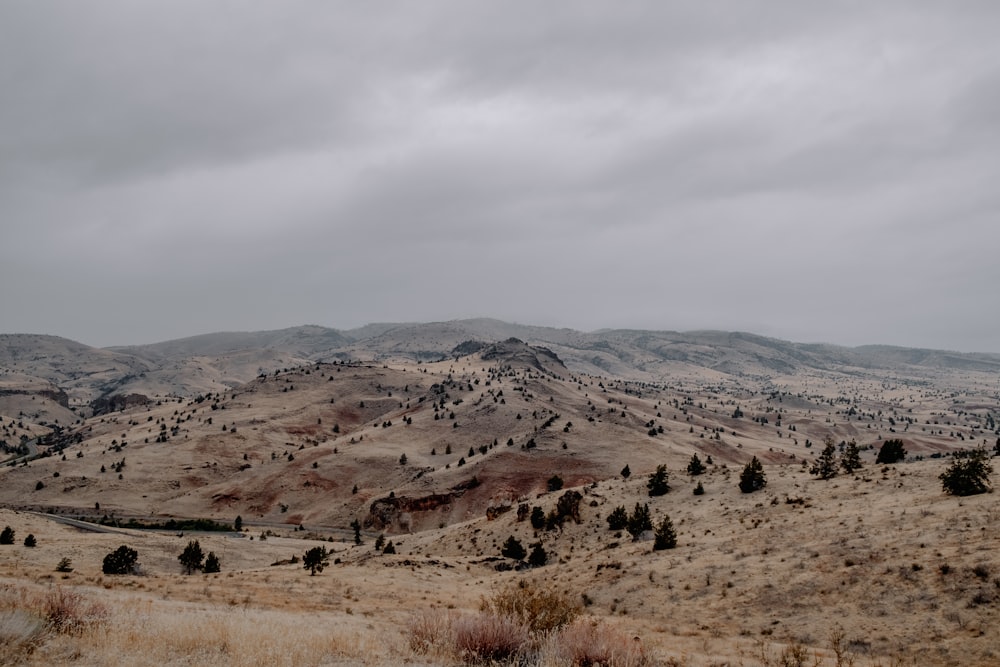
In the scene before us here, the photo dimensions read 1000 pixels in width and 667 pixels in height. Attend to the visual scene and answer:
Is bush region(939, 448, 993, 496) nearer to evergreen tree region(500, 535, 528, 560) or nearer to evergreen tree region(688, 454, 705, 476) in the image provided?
evergreen tree region(688, 454, 705, 476)

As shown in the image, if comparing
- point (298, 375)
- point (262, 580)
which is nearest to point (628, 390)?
point (298, 375)

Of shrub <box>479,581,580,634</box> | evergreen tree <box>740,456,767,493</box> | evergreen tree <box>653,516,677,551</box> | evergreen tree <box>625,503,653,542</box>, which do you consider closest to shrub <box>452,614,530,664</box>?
shrub <box>479,581,580,634</box>

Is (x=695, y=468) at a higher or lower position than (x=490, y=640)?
lower

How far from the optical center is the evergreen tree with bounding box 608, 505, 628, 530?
40.4 metres

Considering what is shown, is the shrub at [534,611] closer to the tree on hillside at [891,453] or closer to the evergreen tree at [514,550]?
the evergreen tree at [514,550]

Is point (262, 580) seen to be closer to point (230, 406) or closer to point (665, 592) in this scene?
point (665, 592)

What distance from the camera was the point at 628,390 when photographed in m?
195

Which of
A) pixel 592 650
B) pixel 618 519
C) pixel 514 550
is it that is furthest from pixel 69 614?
pixel 618 519

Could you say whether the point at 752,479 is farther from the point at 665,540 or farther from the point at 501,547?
the point at 501,547

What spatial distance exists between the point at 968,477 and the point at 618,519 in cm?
2089

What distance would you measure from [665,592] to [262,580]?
20.6 metres

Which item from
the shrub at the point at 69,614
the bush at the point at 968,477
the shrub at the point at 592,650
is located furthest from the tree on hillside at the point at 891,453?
the shrub at the point at 69,614

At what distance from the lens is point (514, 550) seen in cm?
4034

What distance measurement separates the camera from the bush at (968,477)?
26.3 metres
